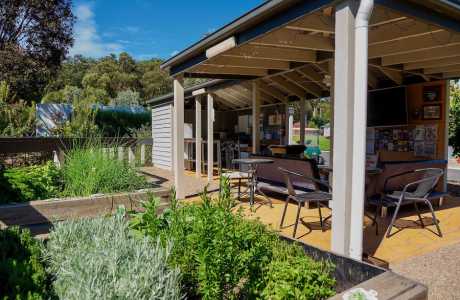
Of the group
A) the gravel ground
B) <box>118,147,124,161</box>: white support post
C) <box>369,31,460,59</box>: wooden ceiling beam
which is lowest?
the gravel ground

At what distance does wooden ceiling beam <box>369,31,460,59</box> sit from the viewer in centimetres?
420

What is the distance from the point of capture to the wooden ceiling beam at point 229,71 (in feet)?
20.0

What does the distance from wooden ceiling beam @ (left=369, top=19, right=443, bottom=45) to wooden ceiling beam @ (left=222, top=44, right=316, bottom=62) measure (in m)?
1.09

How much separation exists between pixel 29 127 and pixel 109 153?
25.8 feet

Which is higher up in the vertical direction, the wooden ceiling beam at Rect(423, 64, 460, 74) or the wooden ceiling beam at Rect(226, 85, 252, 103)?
the wooden ceiling beam at Rect(226, 85, 252, 103)

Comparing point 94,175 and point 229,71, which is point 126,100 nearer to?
point 229,71

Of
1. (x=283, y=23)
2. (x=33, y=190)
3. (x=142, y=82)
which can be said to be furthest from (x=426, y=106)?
(x=142, y=82)

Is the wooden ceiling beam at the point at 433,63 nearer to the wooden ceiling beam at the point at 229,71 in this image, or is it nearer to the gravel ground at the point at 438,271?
the wooden ceiling beam at the point at 229,71

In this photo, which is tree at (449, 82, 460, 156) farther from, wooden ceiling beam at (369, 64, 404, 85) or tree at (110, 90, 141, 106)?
tree at (110, 90, 141, 106)

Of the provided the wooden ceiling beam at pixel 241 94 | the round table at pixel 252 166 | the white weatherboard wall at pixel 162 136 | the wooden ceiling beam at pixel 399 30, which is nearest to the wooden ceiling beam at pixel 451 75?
the wooden ceiling beam at pixel 399 30

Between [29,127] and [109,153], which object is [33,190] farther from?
[29,127]

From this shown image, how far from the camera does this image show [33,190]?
11.0ft

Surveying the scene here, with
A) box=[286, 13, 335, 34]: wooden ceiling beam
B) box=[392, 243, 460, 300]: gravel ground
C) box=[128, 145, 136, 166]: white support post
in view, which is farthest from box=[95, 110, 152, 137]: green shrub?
box=[392, 243, 460, 300]: gravel ground

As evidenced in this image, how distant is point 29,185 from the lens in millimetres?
3387
